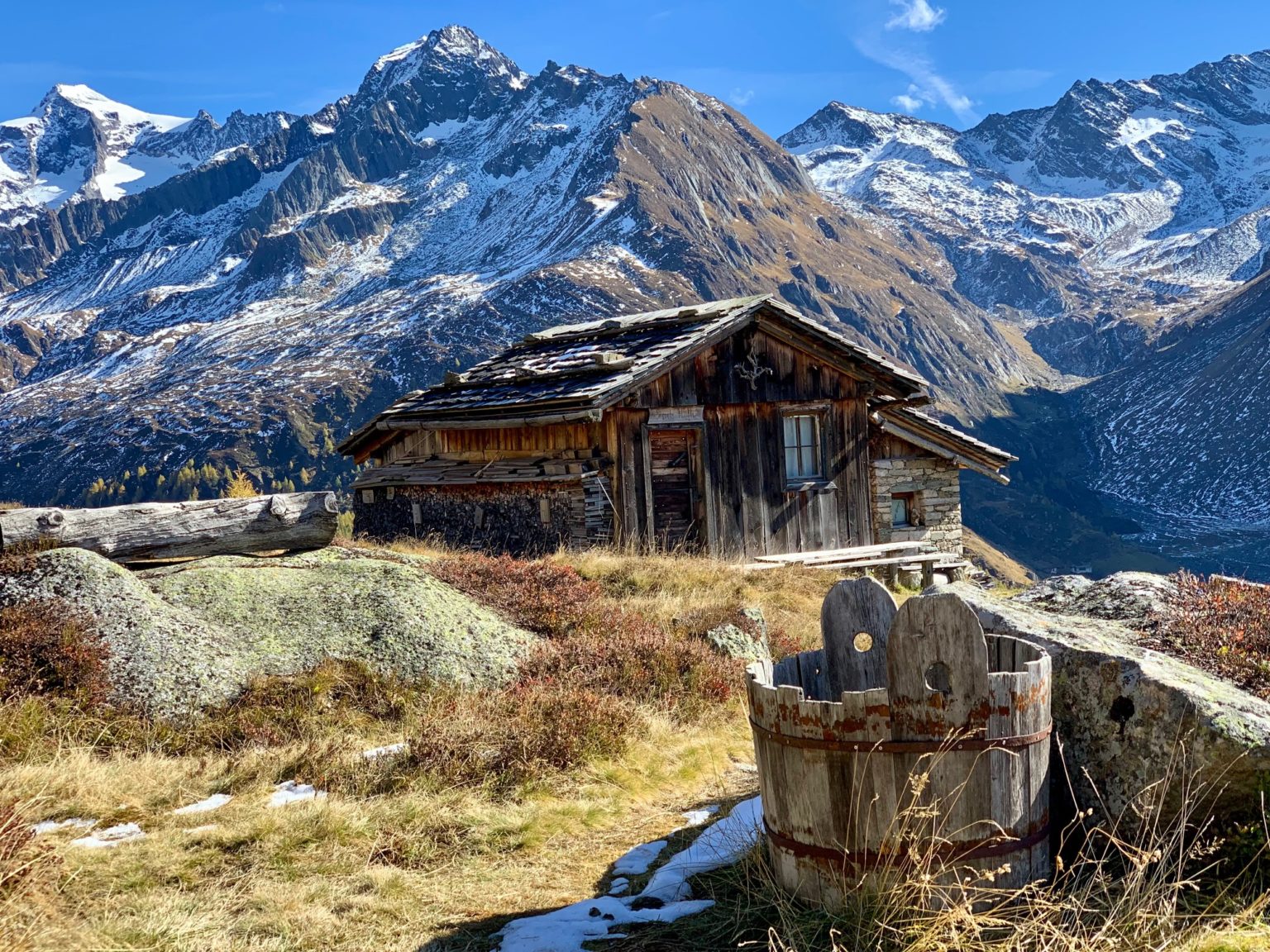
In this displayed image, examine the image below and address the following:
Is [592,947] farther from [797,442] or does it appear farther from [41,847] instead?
[797,442]

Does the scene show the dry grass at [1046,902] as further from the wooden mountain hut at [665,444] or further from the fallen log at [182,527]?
the wooden mountain hut at [665,444]

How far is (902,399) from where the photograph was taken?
20.8 metres

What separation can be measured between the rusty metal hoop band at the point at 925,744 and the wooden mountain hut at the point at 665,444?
1230 cm

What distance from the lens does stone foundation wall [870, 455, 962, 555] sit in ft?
70.4

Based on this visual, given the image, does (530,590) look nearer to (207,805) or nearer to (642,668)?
(642,668)

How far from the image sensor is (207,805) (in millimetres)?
6355

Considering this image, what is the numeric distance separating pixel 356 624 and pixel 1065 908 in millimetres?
6389

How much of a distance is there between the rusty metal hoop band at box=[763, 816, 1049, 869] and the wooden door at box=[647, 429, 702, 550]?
13.9m

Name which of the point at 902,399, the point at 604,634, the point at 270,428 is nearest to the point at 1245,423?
the point at 270,428

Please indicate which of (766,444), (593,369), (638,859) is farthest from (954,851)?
(766,444)

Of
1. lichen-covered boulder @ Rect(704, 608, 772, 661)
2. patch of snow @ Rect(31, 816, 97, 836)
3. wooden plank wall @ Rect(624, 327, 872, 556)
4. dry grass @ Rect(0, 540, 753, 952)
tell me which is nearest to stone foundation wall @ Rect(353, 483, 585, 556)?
wooden plank wall @ Rect(624, 327, 872, 556)

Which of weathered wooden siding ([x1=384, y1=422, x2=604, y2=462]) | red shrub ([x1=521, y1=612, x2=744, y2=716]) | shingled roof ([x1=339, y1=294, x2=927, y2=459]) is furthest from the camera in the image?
weathered wooden siding ([x1=384, y1=422, x2=604, y2=462])

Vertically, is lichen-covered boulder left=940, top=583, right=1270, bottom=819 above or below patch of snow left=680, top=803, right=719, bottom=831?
above

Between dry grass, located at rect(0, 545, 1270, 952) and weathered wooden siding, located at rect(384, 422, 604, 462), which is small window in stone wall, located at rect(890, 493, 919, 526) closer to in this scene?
weathered wooden siding, located at rect(384, 422, 604, 462)
